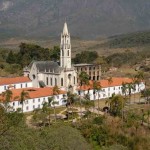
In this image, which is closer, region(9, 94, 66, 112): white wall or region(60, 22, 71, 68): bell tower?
region(9, 94, 66, 112): white wall

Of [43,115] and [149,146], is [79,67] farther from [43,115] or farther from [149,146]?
[149,146]

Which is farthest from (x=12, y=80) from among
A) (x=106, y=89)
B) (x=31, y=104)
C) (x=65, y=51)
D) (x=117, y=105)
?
(x=117, y=105)

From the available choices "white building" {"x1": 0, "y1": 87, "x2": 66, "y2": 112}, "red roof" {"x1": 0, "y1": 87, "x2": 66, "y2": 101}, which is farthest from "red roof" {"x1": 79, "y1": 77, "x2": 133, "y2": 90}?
"red roof" {"x1": 0, "y1": 87, "x2": 66, "y2": 101}

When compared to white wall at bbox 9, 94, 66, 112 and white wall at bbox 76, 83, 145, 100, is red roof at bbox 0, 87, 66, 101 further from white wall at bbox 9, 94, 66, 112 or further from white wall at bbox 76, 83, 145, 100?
white wall at bbox 76, 83, 145, 100

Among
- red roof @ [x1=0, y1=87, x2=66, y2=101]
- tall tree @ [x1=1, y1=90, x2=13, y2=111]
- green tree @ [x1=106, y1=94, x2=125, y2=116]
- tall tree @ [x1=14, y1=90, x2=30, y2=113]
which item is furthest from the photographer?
red roof @ [x1=0, y1=87, x2=66, y2=101]

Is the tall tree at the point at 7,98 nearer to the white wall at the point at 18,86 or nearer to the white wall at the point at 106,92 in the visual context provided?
the white wall at the point at 18,86

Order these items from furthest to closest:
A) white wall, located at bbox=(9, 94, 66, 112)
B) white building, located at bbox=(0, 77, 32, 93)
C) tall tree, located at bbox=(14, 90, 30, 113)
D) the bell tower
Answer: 1. the bell tower
2. white building, located at bbox=(0, 77, 32, 93)
3. white wall, located at bbox=(9, 94, 66, 112)
4. tall tree, located at bbox=(14, 90, 30, 113)

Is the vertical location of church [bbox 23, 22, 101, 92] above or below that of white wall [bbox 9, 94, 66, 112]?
above

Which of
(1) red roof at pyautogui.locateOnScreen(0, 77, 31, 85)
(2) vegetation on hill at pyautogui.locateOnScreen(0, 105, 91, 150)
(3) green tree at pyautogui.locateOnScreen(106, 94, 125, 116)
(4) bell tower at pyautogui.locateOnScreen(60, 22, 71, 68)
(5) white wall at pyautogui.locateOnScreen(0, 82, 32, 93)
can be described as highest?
(4) bell tower at pyautogui.locateOnScreen(60, 22, 71, 68)
